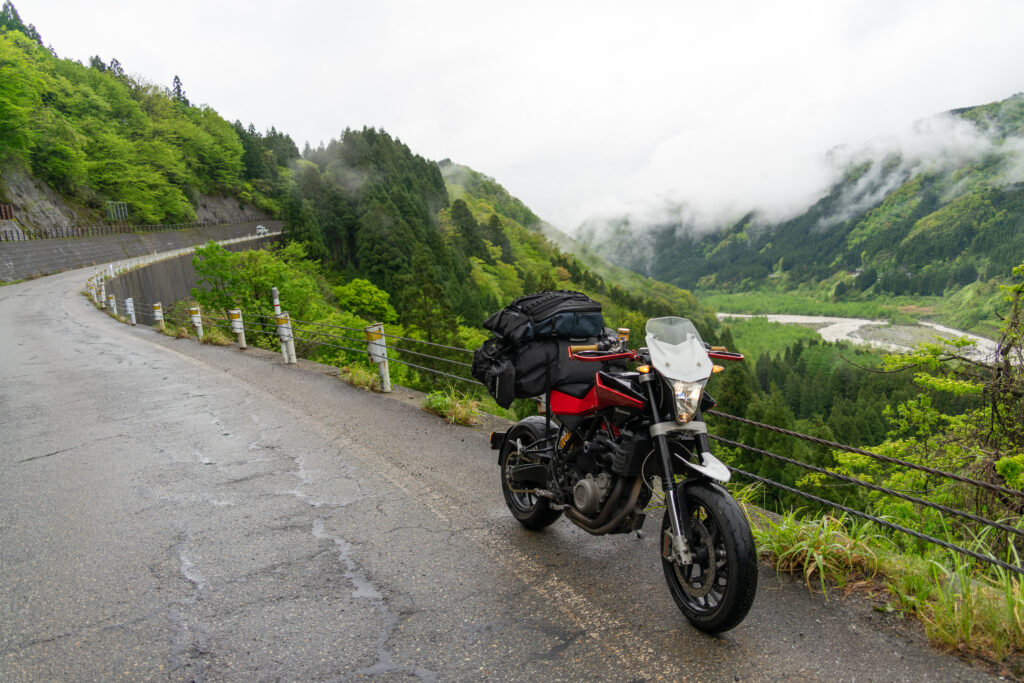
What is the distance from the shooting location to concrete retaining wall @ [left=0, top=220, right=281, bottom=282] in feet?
104

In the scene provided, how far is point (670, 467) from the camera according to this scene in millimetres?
2730

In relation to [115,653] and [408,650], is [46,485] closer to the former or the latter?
[115,653]

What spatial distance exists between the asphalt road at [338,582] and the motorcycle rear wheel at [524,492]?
0.13 metres

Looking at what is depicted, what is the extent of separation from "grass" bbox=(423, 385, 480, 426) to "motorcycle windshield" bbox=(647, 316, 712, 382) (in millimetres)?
4187

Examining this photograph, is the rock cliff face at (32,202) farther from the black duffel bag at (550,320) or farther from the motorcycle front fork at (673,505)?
the motorcycle front fork at (673,505)

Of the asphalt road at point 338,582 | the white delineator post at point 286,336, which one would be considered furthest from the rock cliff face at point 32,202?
the asphalt road at point 338,582

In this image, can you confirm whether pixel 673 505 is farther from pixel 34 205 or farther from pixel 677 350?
pixel 34 205

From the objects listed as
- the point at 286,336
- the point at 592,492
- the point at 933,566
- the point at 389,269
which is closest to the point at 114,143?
the point at 389,269

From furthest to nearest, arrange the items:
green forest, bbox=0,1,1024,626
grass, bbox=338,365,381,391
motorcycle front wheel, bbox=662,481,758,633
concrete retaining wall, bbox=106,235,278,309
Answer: concrete retaining wall, bbox=106,235,278,309, green forest, bbox=0,1,1024,626, grass, bbox=338,365,381,391, motorcycle front wheel, bbox=662,481,758,633

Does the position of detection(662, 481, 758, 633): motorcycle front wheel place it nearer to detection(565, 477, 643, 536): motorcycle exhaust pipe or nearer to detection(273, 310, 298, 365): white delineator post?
detection(565, 477, 643, 536): motorcycle exhaust pipe

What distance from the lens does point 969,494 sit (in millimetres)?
6277

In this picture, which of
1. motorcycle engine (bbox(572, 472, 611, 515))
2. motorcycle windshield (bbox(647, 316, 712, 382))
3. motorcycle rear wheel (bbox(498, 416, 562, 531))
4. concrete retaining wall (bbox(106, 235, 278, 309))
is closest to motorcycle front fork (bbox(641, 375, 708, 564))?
motorcycle windshield (bbox(647, 316, 712, 382))

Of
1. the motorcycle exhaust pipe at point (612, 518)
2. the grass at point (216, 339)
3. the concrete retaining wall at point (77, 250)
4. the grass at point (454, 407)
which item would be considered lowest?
the grass at point (454, 407)

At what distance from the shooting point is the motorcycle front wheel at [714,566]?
2.51 meters
